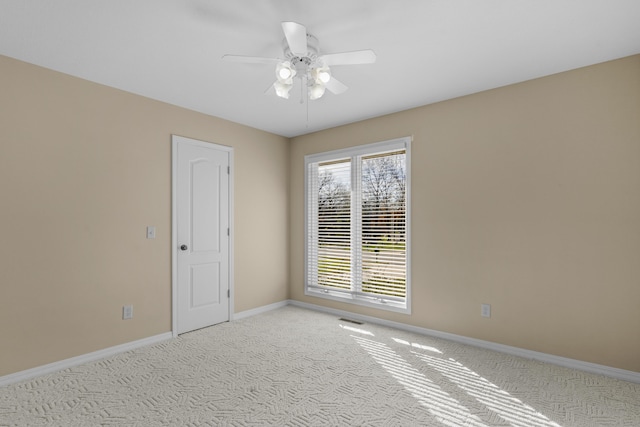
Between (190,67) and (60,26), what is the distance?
34.7 inches

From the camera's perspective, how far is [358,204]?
4.41m

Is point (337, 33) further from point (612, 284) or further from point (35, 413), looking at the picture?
point (35, 413)

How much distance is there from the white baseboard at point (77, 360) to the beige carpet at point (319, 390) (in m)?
0.08

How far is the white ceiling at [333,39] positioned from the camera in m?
2.08

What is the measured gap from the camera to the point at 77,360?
2986mm

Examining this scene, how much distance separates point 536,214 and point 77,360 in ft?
14.3

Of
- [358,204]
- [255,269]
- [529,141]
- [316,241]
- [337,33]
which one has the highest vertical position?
[337,33]

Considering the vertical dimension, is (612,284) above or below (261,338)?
above

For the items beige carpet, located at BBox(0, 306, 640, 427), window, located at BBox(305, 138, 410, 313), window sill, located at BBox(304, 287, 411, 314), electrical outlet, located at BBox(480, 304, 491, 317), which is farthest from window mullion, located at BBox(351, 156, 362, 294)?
electrical outlet, located at BBox(480, 304, 491, 317)

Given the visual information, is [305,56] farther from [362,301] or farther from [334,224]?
[362,301]

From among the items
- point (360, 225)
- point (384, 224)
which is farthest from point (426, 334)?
point (360, 225)

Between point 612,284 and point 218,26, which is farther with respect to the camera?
point 612,284

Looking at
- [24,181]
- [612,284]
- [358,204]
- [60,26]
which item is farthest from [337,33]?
[612,284]

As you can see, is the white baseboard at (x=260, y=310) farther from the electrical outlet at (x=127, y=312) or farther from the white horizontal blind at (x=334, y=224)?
the electrical outlet at (x=127, y=312)
